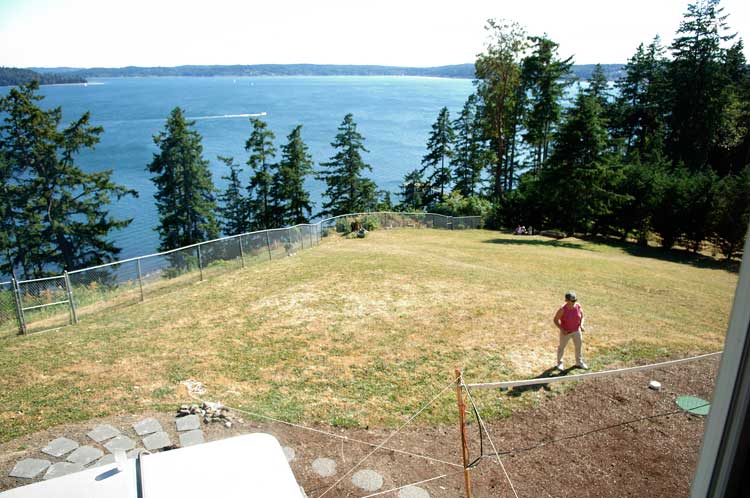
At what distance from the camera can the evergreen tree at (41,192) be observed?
3322 centimetres

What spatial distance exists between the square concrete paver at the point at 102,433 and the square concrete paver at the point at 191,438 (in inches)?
41.9

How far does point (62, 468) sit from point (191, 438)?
1755mm

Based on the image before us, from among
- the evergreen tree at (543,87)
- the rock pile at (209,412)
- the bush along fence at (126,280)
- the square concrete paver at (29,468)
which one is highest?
the evergreen tree at (543,87)

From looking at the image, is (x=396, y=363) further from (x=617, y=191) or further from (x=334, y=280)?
(x=617, y=191)

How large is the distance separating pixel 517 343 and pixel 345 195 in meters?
44.2

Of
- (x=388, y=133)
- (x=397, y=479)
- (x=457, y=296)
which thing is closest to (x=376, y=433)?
(x=397, y=479)

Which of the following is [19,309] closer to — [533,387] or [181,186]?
[533,387]

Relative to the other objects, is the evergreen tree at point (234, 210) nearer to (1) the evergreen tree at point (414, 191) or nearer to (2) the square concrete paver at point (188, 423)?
(1) the evergreen tree at point (414, 191)

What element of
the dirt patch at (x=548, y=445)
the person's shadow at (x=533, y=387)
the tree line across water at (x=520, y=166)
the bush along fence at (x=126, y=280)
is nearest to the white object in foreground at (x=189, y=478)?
the dirt patch at (x=548, y=445)

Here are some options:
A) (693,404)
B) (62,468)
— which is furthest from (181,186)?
(693,404)

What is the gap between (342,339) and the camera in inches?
474

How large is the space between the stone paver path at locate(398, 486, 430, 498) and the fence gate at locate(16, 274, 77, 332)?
11149mm

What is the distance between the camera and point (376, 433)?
8.11m

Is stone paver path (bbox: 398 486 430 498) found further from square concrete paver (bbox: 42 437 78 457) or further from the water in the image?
the water
